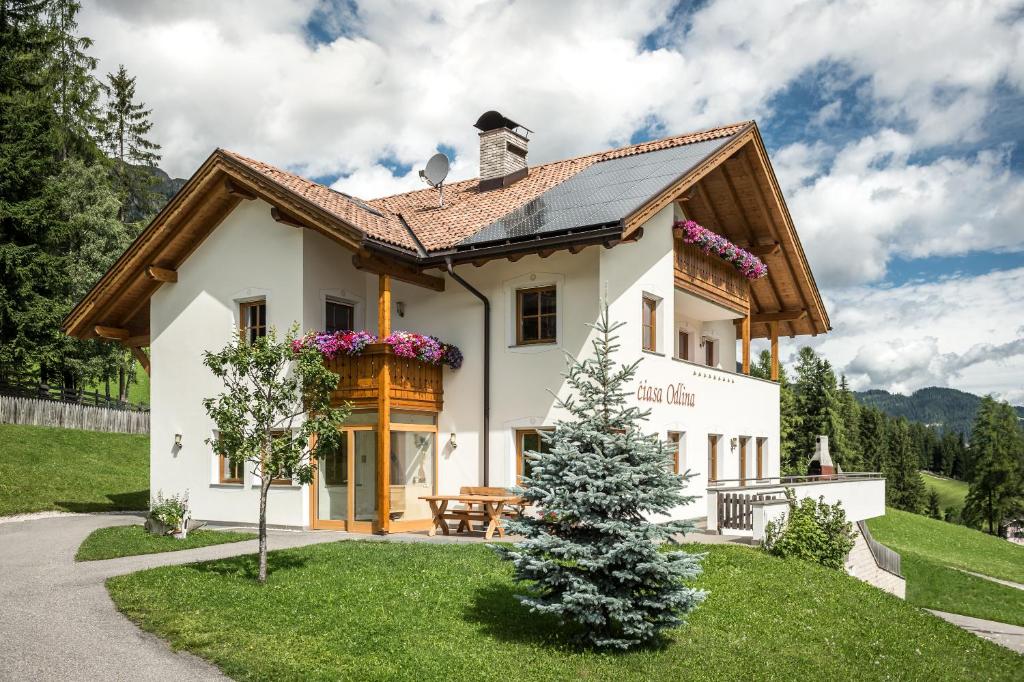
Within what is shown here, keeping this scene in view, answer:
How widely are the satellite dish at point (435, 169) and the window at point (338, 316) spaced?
179 inches

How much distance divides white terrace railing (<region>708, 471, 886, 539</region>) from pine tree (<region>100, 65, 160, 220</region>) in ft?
132

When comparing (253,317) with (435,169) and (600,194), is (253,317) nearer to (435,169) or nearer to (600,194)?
(435,169)

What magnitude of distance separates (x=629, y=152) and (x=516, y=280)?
5643 millimetres

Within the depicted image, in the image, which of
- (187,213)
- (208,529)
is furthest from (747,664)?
(187,213)

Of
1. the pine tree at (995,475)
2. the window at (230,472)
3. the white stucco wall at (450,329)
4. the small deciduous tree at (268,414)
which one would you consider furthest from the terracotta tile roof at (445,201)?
the pine tree at (995,475)

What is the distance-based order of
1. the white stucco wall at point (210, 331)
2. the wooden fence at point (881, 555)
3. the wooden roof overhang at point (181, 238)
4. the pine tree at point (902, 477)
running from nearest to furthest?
the wooden roof overhang at point (181, 238) < the white stucco wall at point (210, 331) < the wooden fence at point (881, 555) < the pine tree at point (902, 477)

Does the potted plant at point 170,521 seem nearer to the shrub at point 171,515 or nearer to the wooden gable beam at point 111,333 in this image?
the shrub at point 171,515

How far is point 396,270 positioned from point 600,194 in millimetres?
4349

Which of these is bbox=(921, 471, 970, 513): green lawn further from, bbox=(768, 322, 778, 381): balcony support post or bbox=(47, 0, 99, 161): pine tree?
bbox=(47, 0, 99, 161): pine tree

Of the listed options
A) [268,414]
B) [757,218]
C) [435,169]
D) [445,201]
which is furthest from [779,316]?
[268,414]

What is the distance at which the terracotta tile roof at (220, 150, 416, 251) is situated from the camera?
17250mm

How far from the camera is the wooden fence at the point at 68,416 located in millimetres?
30156

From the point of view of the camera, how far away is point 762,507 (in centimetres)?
1498

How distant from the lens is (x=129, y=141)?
167 ft
